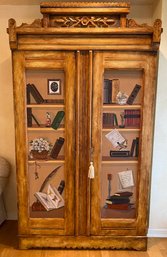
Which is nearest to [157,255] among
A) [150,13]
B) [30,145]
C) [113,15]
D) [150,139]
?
[150,139]

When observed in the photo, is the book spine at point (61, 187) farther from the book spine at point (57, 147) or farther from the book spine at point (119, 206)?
the book spine at point (119, 206)

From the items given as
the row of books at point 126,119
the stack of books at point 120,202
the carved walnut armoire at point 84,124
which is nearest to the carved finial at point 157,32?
A: the carved walnut armoire at point 84,124

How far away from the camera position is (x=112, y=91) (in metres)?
2.31

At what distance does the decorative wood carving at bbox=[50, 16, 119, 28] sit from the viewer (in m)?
2.17

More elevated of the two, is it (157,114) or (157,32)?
(157,32)

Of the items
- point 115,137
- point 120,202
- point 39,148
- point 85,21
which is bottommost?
point 120,202

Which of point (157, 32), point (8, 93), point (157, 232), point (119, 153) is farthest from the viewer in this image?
point (8, 93)

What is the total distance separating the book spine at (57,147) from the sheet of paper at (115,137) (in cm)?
43

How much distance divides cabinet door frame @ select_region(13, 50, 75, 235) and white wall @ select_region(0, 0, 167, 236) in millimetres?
633

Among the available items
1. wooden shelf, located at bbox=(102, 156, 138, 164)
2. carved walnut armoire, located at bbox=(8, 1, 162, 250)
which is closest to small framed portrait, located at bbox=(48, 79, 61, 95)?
carved walnut armoire, located at bbox=(8, 1, 162, 250)

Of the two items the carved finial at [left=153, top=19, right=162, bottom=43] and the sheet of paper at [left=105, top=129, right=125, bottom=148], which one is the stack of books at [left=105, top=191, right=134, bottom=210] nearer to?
the sheet of paper at [left=105, top=129, right=125, bottom=148]

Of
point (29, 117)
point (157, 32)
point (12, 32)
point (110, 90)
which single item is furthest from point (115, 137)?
point (12, 32)

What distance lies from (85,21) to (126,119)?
94cm

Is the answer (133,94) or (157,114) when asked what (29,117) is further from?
(157,114)
